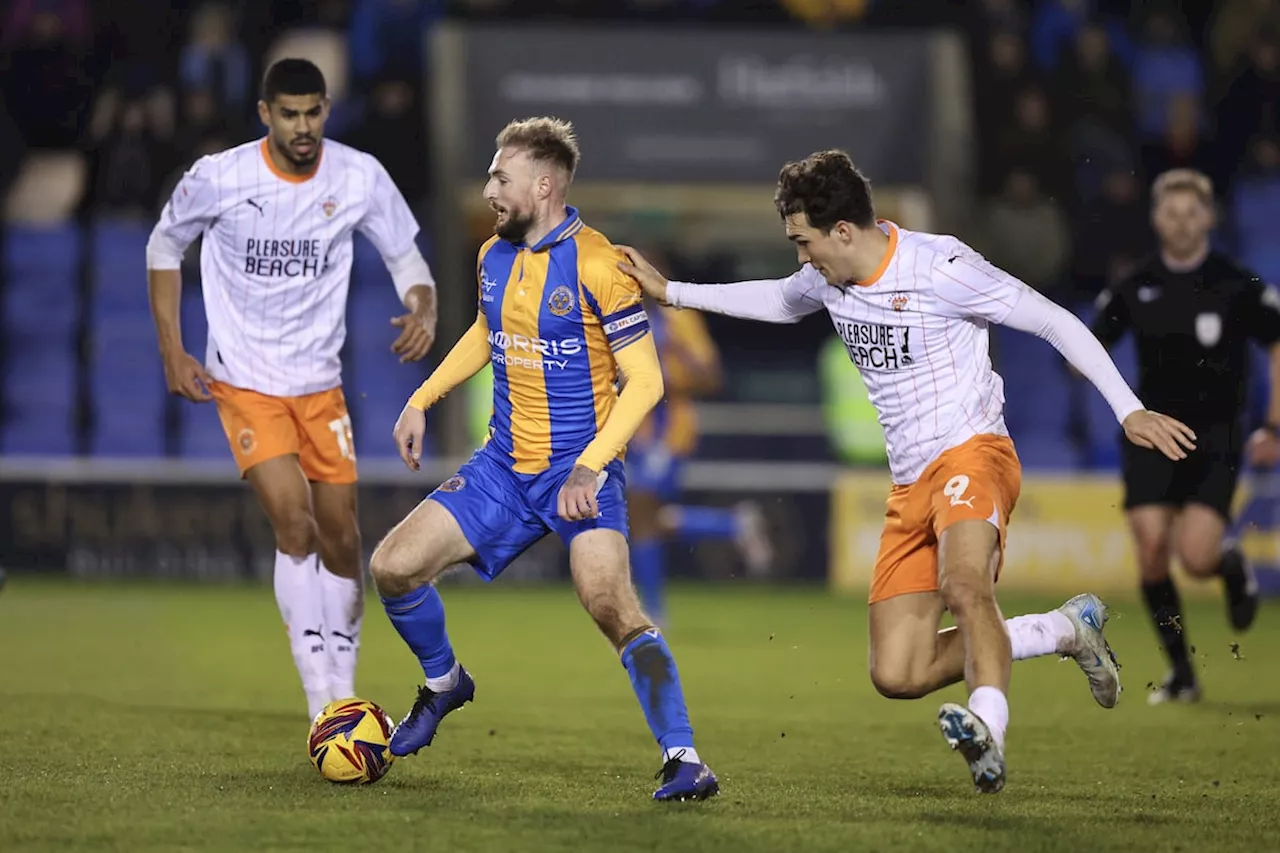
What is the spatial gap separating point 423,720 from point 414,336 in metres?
1.54

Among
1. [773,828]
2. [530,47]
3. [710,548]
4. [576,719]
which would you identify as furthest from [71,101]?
[773,828]

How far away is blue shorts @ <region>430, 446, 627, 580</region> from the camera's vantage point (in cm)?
625

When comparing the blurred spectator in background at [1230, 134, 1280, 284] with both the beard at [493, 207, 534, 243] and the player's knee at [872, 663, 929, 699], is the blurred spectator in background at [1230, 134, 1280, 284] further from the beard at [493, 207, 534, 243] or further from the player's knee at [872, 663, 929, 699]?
the beard at [493, 207, 534, 243]

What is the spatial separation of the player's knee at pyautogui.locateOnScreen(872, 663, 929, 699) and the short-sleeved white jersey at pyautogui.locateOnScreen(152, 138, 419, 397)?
2.43 metres

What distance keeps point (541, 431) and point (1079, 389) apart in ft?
36.8

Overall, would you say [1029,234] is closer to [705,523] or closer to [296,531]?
[705,523]

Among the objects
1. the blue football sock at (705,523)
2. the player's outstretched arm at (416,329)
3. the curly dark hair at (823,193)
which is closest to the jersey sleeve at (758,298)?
the curly dark hair at (823,193)

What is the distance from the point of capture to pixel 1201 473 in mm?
9375

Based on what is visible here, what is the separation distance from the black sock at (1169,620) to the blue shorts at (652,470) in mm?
3492

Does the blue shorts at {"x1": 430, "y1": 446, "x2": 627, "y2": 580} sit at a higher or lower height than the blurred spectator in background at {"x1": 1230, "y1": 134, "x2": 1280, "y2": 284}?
lower

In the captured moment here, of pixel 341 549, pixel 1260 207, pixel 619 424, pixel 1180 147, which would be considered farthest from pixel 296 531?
pixel 1260 207

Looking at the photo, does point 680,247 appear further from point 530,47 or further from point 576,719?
point 576,719

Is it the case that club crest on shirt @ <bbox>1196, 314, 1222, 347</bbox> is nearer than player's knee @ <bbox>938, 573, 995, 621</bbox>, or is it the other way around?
player's knee @ <bbox>938, 573, 995, 621</bbox>

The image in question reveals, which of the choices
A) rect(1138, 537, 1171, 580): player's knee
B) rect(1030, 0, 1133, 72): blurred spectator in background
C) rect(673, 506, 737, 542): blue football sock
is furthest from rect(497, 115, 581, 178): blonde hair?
rect(1030, 0, 1133, 72): blurred spectator in background
